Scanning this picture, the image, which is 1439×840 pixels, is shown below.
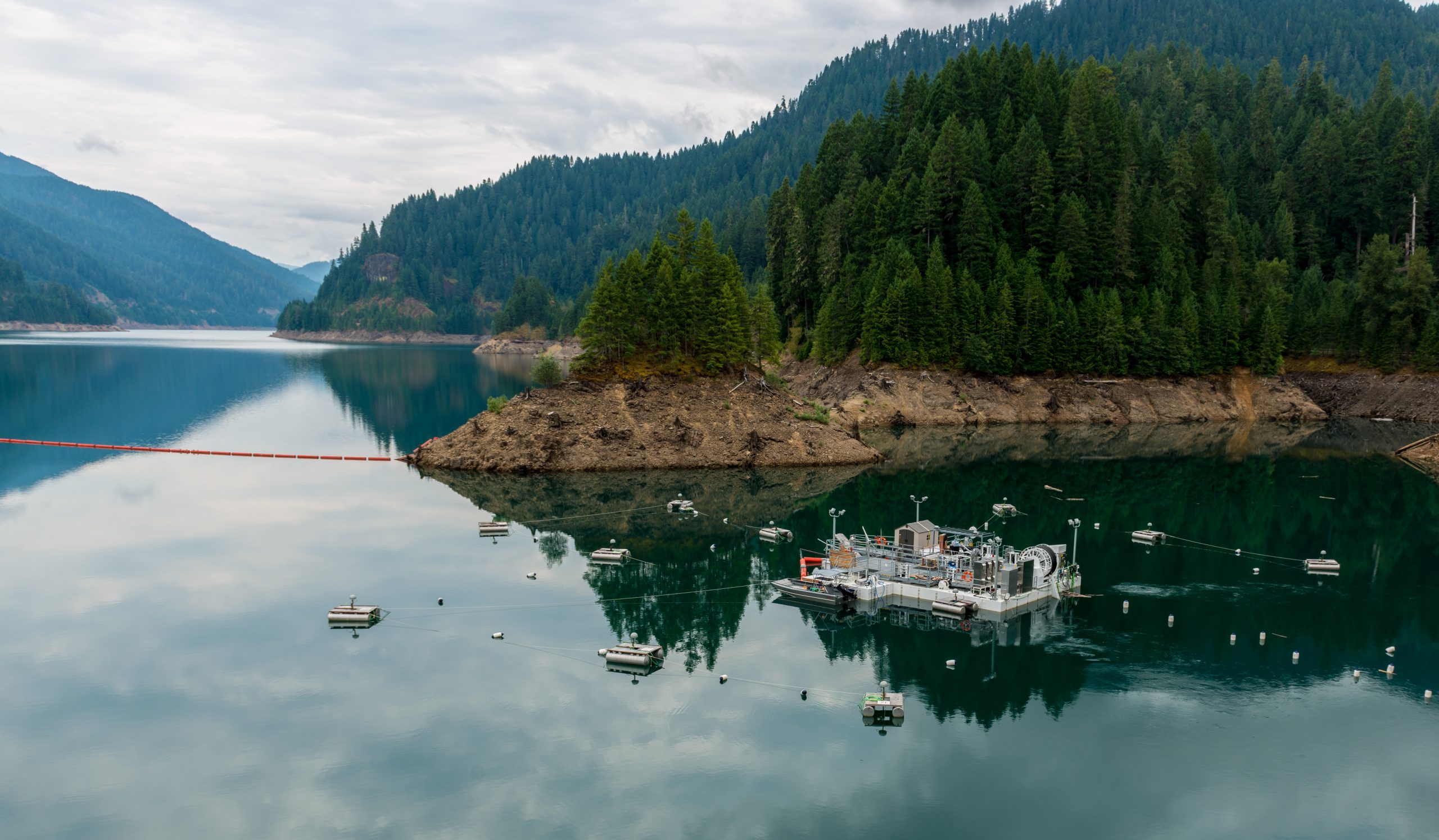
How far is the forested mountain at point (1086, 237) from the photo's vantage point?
137 m

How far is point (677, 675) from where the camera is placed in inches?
1802

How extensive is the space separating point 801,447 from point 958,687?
194ft

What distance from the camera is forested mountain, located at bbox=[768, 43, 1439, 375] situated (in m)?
137

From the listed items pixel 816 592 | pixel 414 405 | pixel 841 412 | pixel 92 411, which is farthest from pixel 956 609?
pixel 92 411

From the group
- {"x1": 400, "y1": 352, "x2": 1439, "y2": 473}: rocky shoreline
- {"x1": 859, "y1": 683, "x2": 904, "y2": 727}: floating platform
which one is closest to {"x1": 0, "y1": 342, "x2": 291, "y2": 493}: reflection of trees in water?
{"x1": 400, "y1": 352, "x2": 1439, "y2": 473}: rocky shoreline

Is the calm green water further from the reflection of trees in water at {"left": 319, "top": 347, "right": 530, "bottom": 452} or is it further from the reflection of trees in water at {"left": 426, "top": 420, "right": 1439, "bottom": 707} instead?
the reflection of trees in water at {"left": 319, "top": 347, "right": 530, "bottom": 452}

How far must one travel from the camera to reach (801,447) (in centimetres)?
10306

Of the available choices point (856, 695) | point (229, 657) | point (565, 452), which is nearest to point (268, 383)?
point (565, 452)

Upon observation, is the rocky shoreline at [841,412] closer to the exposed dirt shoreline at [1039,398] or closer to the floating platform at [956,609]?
the exposed dirt shoreline at [1039,398]

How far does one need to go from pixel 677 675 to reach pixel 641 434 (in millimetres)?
56580

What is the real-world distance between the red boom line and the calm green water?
17896 mm

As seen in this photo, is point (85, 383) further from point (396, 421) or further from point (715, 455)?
point (715, 455)

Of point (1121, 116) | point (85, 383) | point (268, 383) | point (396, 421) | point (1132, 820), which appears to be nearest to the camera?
point (1132, 820)

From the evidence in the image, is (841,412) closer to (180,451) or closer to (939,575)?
(939,575)
